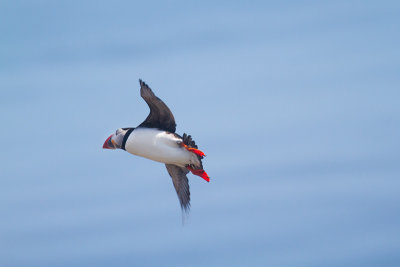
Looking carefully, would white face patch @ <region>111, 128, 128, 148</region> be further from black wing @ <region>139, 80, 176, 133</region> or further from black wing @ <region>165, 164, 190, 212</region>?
black wing @ <region>165, 164, 190, 212</region>

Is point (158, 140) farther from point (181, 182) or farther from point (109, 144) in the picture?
point (181, 182)

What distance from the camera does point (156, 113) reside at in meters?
16.6

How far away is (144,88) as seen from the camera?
15938 millimetres

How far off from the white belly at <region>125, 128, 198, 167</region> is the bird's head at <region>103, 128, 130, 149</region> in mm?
503

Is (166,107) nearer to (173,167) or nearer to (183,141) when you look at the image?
Result: (183,141)

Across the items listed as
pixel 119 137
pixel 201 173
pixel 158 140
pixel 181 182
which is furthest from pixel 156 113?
pixel 181 182

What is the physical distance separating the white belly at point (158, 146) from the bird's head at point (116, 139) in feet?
1.65

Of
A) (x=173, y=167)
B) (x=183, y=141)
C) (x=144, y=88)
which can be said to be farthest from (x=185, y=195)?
(x=144, y=88)

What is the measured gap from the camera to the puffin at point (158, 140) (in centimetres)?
1633

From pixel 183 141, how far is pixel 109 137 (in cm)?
189

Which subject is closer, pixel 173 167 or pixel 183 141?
pixel 183 141

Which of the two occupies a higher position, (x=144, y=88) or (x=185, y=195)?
(x=144, y=88)

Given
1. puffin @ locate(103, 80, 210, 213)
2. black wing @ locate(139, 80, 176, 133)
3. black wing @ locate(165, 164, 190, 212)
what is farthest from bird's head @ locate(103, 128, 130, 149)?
black wing @ locate(165, 164, 190, 212)

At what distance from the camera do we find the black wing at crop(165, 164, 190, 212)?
58.7 ft
